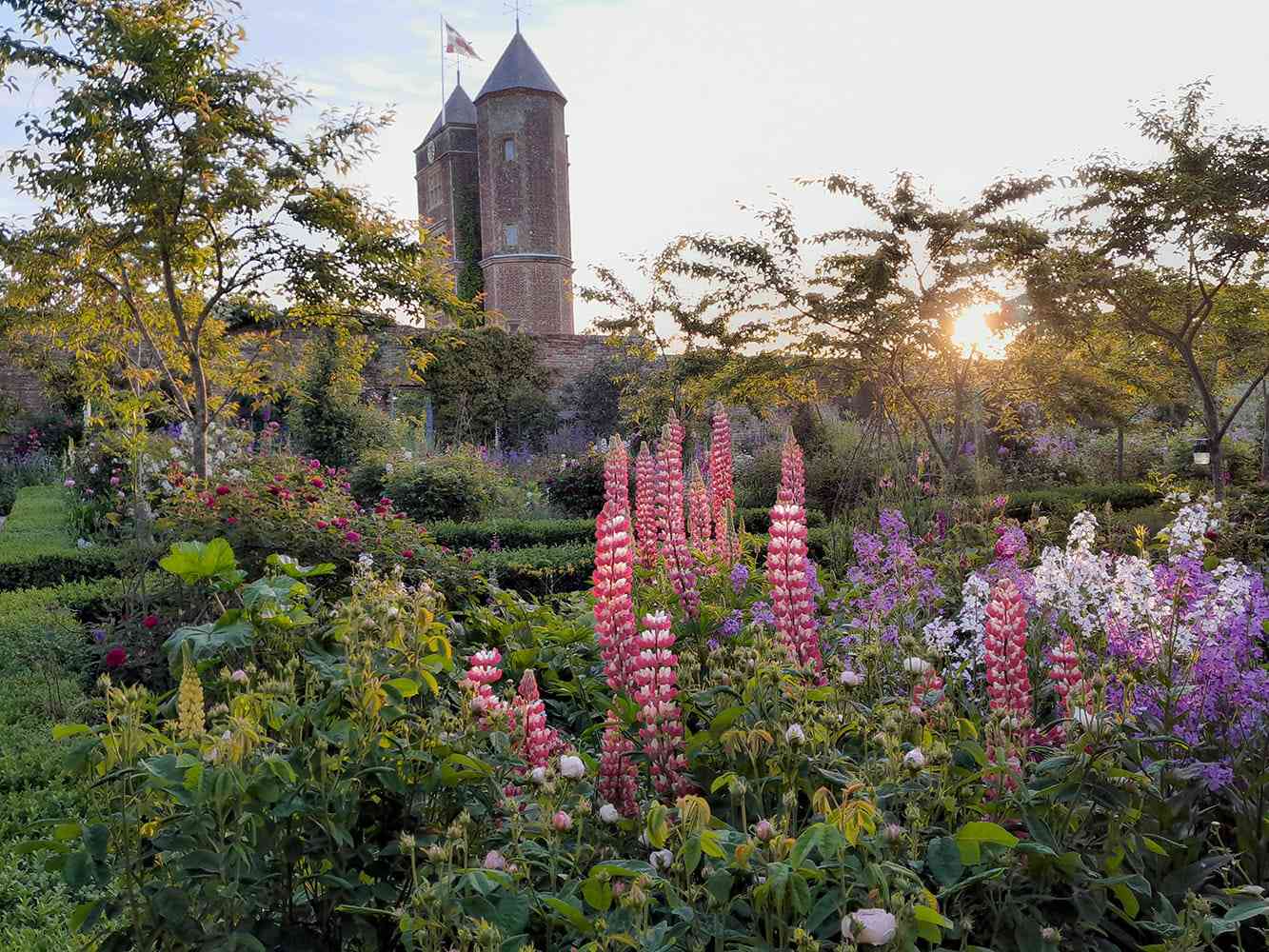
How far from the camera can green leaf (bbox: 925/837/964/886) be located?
5.02 ft

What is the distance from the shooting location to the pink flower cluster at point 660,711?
205 centimetres

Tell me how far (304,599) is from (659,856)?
237 cm

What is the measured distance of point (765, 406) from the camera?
1345 cm

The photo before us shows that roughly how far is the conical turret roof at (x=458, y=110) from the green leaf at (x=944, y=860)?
4203cm

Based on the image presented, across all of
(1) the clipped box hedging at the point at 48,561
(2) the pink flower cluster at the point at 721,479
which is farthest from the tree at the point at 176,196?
(2) the pink flower cluster at the point at 721,479

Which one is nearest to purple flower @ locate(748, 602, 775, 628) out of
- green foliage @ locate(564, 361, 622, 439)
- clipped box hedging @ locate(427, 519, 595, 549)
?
clipped box hedging @ locate(427, 519, 595, 549)

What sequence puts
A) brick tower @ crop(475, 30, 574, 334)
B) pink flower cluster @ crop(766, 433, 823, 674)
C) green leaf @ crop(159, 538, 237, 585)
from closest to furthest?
pink flower cluster @ crop(766, 433, 823, 674) → green leaf @ crop(159, 538, 237, 585) → brick tower @ crop(475, 30, 574, 334)

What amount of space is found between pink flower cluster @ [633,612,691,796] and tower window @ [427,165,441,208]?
133ft

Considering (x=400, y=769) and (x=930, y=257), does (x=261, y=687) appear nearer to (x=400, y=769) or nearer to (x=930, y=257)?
(x=400, y=769)

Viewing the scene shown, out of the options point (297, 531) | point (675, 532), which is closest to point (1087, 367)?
point (297, 531)

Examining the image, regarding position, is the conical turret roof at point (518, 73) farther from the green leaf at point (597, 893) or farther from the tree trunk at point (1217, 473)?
the green leaf at point (597, 893)

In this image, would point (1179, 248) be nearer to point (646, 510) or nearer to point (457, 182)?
point (646, 510)

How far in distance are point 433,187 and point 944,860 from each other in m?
42.2

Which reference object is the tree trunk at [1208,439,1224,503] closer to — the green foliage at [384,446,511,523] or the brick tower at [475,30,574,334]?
the green foliage at [384,446,511,523]
